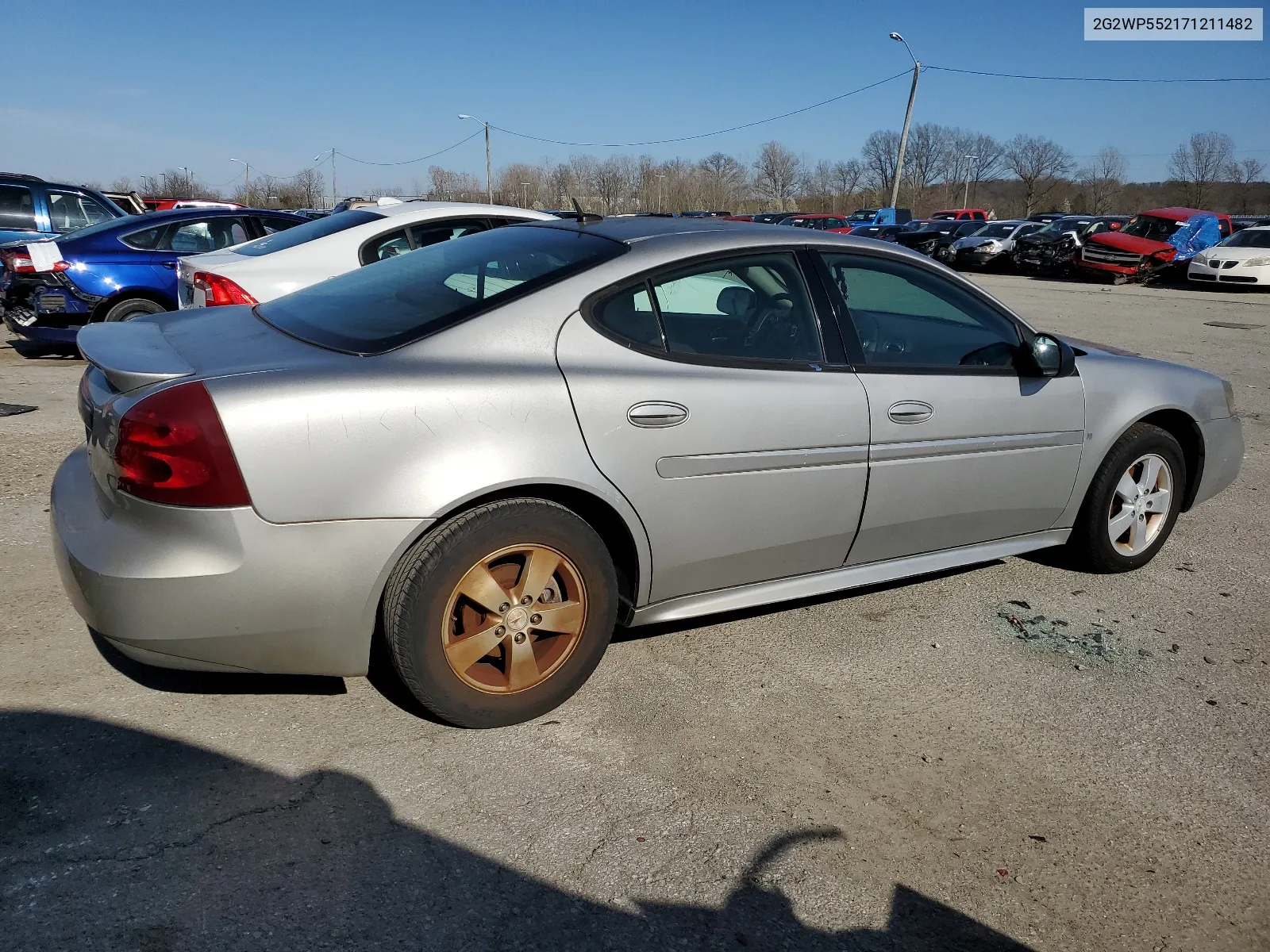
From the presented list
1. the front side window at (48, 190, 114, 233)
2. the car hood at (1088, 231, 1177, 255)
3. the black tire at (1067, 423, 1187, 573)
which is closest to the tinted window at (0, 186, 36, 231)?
the front side window at (48, 190, 114, 233)

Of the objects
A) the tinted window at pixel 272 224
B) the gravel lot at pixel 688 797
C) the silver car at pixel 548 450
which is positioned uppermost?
the tinted window at pixel 272 224

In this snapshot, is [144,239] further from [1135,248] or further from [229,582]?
[1135,248]

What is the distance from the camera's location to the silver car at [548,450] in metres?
2.64

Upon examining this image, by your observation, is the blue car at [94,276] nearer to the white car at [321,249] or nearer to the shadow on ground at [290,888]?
the white car at [321,249]

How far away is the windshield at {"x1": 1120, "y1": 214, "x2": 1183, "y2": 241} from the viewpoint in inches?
1008

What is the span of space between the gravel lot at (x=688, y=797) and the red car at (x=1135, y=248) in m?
23.9

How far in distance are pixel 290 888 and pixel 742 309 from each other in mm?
2342

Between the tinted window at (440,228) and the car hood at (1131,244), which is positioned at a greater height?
the car hood at (1131,244)

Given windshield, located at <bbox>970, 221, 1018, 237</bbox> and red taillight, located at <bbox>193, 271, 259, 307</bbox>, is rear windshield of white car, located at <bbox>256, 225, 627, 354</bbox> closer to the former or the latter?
red taillight, located at <bbox>193, 271, 259, 307</bbox>

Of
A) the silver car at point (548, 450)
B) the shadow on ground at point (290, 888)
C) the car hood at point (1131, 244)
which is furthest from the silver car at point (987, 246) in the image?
the shadow on ground at point (290, 888)

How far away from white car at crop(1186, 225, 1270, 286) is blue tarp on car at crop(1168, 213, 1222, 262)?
1506mm

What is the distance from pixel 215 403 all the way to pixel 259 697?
1092 mm

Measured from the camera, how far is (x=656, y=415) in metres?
3.12

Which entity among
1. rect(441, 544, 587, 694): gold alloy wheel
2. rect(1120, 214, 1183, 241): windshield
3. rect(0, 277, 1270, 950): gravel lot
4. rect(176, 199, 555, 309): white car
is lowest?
rect(0, 277, 1270, 950): gravel lot
